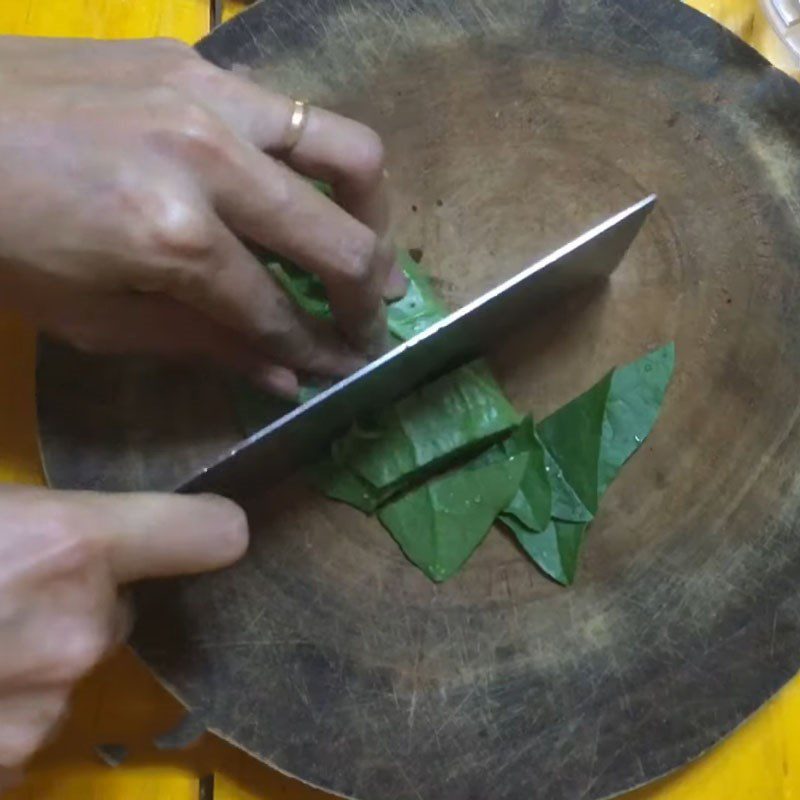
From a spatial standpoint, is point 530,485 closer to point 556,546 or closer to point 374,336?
point 556,546

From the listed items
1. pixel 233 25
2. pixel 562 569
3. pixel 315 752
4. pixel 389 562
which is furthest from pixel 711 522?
pixel 233 25

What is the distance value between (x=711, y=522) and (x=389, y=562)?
0.31m

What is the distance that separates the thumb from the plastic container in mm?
831

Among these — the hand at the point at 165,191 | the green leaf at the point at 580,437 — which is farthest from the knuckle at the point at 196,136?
the green leaf at the point at 580,437

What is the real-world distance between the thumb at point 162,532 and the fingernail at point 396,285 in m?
0.28

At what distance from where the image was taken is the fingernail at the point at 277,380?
901 millimetres

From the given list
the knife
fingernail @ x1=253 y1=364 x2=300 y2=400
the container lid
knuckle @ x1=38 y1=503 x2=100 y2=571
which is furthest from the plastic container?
knuckle @ x1=38 y1=503 x2=100 y2=571

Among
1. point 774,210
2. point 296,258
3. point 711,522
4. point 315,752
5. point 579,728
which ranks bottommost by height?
point 315,752

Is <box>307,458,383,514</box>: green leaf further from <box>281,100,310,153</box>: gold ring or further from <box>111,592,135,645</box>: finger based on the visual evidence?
<box>281,100,310,153</box>: gold ring

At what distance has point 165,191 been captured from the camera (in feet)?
2.32

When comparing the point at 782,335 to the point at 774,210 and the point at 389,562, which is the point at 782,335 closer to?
the point at 774,210

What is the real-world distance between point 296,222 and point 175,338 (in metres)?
0.22

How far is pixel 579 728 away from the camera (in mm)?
888

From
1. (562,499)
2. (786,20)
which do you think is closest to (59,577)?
(562,499)
